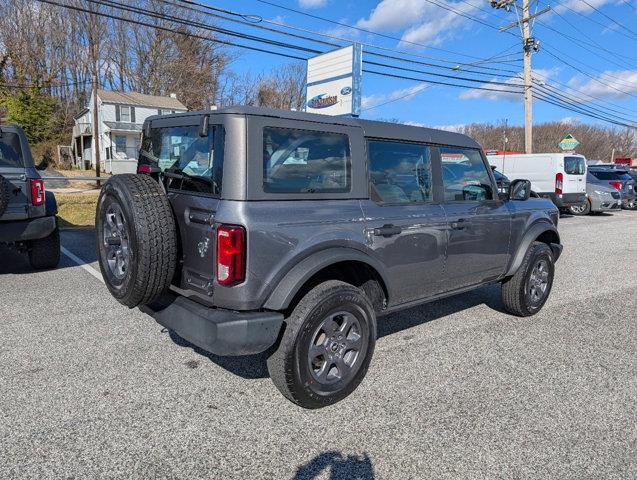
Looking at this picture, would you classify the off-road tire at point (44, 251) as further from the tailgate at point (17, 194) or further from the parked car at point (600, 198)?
the parked car at point (600, 198)

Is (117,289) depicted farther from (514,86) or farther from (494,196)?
(514,86)

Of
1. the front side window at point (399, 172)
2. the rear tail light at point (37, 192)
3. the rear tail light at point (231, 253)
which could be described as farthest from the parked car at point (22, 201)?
the front side window at point (399, 172)

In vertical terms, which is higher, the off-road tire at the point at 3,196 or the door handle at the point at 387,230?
the off-road tire at the point at 3,196

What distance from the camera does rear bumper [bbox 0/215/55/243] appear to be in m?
5.83

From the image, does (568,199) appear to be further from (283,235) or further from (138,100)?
(138,100)

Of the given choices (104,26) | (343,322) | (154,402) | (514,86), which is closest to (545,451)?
(343,322)

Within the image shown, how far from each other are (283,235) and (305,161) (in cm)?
59

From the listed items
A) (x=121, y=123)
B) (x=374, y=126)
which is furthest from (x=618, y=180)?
(x=121, y=123)

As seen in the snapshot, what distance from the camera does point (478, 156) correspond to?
452cm

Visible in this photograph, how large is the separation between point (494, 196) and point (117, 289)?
3401 millimetres

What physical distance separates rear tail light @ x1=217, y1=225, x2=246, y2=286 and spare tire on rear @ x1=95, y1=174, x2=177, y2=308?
403 mm

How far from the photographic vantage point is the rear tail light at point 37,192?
239 inches

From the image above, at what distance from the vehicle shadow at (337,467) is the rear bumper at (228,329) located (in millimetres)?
697

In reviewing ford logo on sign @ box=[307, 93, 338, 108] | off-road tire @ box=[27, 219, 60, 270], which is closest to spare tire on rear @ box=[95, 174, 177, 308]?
off-road tire @ box=[27, 219, 60, 270]
